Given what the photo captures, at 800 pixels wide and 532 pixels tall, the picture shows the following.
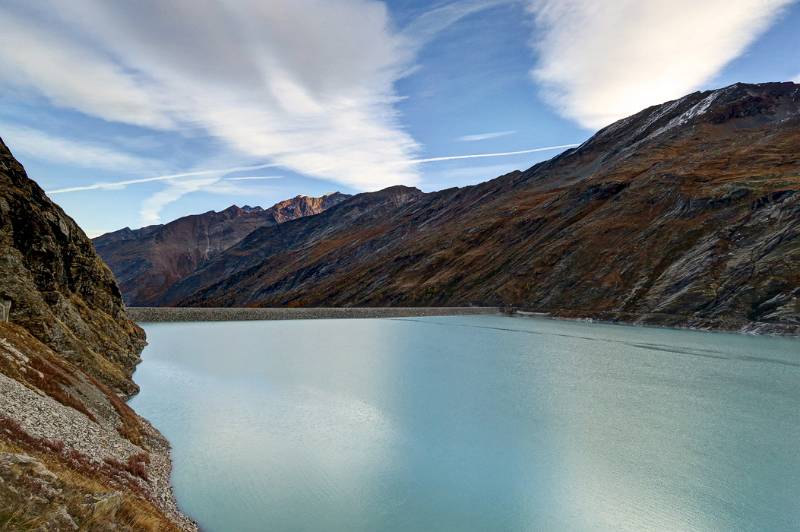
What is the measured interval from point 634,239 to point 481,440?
87586 millimetres

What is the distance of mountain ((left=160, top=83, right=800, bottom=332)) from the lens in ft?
250

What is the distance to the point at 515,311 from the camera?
103500 millimetres

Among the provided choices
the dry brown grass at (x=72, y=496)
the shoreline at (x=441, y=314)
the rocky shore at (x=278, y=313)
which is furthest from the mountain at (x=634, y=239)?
the dry brown grass at (x=72, y=496)

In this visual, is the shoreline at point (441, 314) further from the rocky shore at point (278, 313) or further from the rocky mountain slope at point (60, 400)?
the rocky mountain slope at point (60, 400)

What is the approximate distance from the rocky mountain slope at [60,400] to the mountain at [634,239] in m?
71.7

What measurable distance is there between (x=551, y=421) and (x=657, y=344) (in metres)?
37.3

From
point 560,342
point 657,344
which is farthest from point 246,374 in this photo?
point 657,344

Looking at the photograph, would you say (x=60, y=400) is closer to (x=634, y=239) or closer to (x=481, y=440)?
(x=481, y=440)

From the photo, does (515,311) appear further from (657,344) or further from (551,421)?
(551,421)

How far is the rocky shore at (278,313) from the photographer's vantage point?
89.8m

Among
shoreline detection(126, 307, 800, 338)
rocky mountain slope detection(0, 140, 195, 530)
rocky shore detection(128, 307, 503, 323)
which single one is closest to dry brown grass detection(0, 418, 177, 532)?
rocky mountain slope detection(0, 140, 195, 530)

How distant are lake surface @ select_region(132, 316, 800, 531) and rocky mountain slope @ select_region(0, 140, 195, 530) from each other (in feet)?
6.27

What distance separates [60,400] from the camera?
54.5 ft

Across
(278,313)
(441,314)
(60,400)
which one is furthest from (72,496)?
(441,314)
